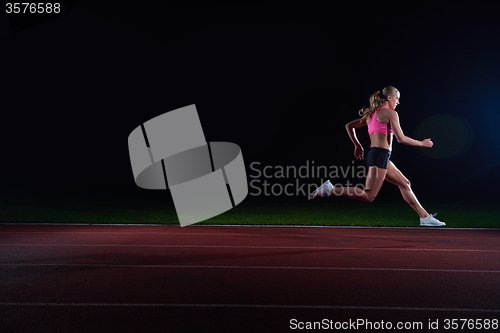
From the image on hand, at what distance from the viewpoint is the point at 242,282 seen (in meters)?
4.91

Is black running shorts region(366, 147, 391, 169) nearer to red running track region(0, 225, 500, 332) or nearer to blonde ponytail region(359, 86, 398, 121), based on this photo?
blonde ponytail region(359, 86, 398, 121)

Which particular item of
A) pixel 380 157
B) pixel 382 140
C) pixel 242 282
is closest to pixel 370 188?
pixel 380 157

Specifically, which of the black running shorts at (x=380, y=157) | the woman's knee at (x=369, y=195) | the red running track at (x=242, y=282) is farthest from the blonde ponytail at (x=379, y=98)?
the red running track at (x=242, y=282)

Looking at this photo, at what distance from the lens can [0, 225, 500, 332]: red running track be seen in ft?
11.9

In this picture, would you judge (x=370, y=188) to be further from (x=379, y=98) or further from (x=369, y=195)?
(x=379, y=98)

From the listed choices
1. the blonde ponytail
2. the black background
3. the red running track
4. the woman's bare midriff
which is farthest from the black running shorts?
the black background

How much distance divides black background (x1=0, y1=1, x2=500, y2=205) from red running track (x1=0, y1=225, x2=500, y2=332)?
17581 mm

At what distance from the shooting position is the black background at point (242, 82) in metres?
24.0

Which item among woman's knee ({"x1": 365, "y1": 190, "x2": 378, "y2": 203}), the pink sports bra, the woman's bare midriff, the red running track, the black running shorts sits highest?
the pink sports bra

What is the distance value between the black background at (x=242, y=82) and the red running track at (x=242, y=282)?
692 inches

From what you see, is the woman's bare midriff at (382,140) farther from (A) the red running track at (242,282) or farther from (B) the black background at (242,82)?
(B) the black background at (242,82)

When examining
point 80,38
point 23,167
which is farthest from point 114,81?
point 23,167

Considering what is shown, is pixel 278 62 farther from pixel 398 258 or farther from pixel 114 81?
pixel 398 258

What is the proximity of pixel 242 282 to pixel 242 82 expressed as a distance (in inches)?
904
